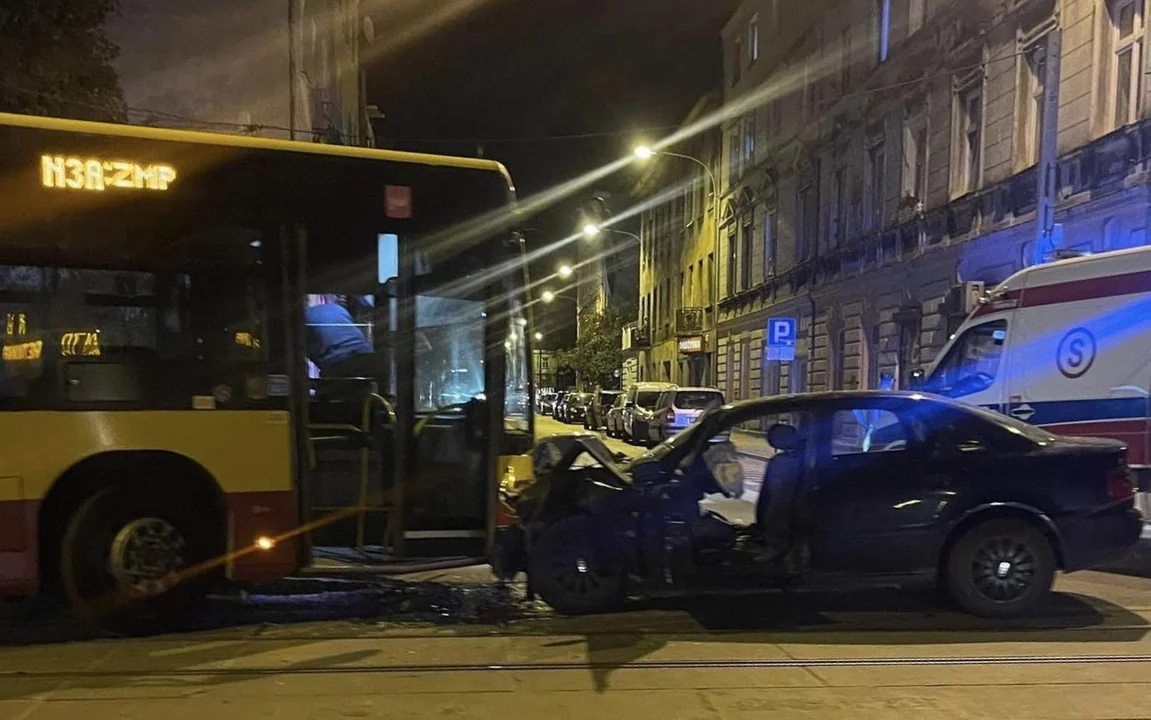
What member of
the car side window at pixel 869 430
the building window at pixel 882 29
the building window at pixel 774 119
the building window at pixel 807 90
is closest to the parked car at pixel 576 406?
the building window at pixel 774 119

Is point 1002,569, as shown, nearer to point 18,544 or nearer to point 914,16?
point 18,544

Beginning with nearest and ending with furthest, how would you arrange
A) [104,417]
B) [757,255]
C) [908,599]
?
[104,417]
[908,599]
[757,255]

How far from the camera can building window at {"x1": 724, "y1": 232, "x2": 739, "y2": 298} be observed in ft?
129

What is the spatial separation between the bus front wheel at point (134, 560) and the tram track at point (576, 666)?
0.75m

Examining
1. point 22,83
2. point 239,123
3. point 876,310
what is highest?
point 239,123

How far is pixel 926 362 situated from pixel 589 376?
38.7m

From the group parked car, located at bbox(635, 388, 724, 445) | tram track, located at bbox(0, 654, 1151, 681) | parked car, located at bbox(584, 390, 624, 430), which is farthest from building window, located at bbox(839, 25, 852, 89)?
tram track, located at bbox(0, 654, 1151, 681)

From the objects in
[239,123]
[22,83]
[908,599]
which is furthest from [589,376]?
[908,599]

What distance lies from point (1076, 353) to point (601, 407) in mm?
25974

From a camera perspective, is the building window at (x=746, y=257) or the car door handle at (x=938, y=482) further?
the building window at (x=746, y=257)

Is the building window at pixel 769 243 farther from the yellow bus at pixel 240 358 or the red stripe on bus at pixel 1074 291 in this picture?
the yellow bus at pixel 240 358

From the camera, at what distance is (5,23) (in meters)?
11.6

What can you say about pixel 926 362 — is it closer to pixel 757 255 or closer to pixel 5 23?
pixel 757 255

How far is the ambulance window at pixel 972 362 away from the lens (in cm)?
1017
